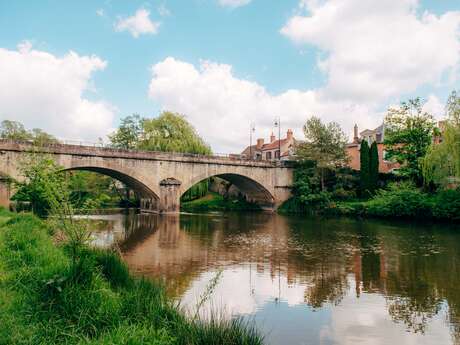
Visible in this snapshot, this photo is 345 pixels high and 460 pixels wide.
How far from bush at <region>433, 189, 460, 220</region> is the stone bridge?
1846 centimetres

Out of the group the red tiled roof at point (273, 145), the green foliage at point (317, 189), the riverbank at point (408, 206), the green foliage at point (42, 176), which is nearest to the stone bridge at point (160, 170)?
the green foliage at point (317, 189)

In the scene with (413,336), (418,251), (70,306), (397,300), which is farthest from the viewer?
(418,251)

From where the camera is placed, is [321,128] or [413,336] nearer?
[413,336]

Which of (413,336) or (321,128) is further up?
(321,128)

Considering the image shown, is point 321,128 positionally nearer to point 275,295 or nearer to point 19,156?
point 19,156

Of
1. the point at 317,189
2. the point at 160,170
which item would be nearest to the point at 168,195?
the point at 160,170

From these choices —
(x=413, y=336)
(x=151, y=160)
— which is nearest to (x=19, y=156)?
(x=151, y=160)

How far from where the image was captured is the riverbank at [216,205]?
46031 mm

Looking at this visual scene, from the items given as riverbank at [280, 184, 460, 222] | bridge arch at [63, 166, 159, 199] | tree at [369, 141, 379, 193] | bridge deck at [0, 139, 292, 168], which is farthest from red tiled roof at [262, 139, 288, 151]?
bridge arch at [63, 166, 159, 199]

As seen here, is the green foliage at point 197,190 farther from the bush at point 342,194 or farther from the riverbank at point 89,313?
the riverbank at point 89,313

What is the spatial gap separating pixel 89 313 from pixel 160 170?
30.5 m

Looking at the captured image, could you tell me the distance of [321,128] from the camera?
4100cm

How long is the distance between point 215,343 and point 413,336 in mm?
4133

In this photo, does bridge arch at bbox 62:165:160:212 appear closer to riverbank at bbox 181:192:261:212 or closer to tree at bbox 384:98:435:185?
riverbank at bbox 181:192:261:212
